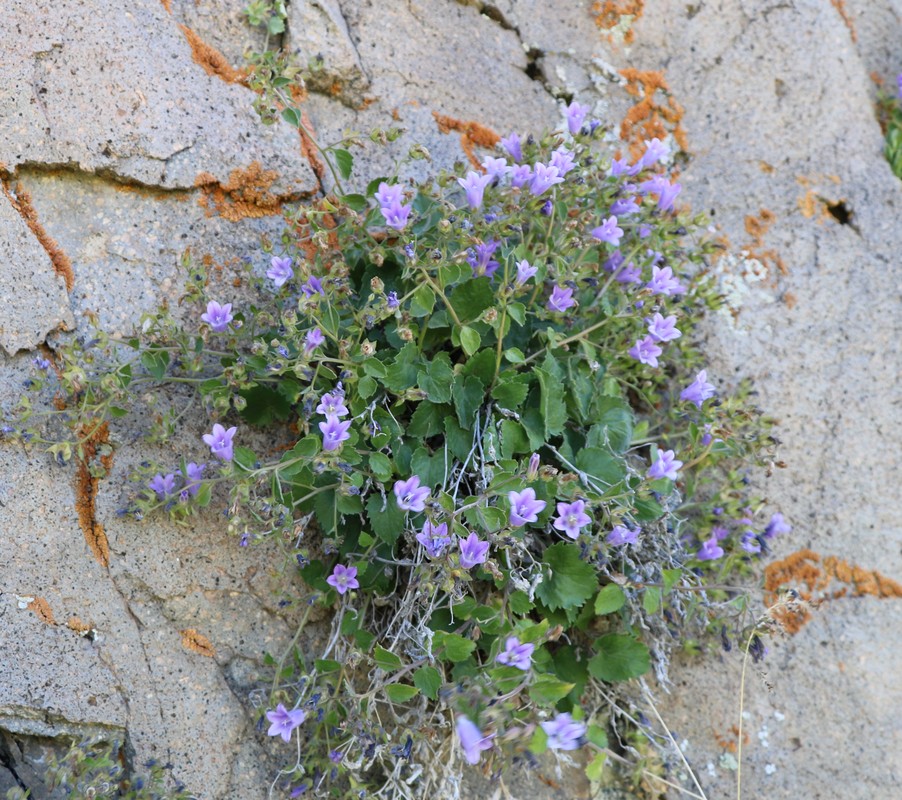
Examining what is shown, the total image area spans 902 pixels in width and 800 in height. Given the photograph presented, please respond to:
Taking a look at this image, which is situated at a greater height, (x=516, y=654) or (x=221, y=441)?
(x=516, y=654)

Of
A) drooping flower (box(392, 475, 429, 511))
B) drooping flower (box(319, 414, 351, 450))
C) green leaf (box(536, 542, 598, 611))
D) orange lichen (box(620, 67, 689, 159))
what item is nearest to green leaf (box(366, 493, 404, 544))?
drooping flower (box(392, 475, 429, 511))

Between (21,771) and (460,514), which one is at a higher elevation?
(460,514)

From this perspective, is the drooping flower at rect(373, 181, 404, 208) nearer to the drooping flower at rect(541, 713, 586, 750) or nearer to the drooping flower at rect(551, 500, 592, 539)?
the drooping flower at rect(551, 500, 592, 539)

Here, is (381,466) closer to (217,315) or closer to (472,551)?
(472,551)

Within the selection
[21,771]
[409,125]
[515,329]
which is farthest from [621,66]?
[21,771]

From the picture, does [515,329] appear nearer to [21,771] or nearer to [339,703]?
[339,703]

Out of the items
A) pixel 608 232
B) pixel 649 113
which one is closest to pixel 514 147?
pixel 608 232
